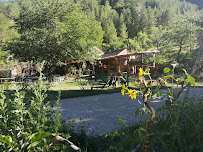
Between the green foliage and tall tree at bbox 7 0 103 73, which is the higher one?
tall tree at bbox 7 0 103 73

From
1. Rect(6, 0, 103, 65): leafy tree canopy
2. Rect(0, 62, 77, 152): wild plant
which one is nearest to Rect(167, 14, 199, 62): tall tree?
Rect(6, 0, 103, 65): leafy tree canopy

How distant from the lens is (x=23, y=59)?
711 inches

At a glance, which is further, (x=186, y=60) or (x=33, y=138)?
(x=186, y=60)

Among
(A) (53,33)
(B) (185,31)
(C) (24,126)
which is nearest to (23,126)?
(C) (24,126)

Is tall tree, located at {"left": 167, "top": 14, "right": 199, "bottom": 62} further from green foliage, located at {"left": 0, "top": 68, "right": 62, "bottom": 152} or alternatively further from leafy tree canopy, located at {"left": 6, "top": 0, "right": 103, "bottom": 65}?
green foliage, located at {"left": 0, "top": 68, "right": 62, "bottom": 152}

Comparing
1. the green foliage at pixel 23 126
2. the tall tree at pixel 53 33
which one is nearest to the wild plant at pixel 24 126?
the green foliage at pixel 23 126

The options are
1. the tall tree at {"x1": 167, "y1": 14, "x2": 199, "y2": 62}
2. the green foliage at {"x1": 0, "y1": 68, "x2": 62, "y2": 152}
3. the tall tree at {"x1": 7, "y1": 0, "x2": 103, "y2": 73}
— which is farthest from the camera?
the tall tree at {"x1": 167, "y1": 14, "x2": 199, "y2": 62}

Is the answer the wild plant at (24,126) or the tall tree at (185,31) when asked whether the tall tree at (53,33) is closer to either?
the tall tree at (185,31)

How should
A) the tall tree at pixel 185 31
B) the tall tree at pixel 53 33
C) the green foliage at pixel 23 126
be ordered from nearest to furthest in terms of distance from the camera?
the green foliage at pixel 23 126, the tall tree at pixel 53 33, the tall tree at pixel 185 31

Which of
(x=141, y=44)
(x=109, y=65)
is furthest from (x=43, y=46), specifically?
(x=141, y=44)

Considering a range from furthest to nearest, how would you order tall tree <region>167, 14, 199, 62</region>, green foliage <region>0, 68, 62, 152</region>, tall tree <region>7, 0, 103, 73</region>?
tall tree <region>167, 14, 199, 62</region>
tall tree <region>7, 0, 103, 73</region>
green foliage <region>0, 68, 62, 152</region>

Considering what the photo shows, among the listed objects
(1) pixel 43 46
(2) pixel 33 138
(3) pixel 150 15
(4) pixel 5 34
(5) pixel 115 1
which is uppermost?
(5) pixel 115 1

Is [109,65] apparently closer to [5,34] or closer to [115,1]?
[5,34]

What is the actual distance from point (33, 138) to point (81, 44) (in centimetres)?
1492
